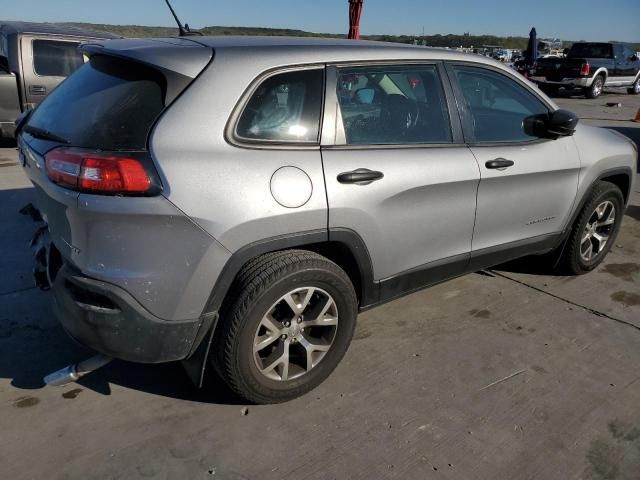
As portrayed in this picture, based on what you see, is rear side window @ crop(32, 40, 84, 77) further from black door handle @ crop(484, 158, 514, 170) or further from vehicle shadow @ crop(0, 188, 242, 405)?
black door handle @ crop(484, 158, 514, 170)

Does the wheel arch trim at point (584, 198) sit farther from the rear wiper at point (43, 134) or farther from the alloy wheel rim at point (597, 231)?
the rear wiper at point (43, 134)

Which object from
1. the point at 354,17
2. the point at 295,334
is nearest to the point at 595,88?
the point at 354,17

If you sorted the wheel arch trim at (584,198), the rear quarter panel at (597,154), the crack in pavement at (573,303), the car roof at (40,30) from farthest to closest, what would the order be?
the car roof at (40,30) < the wheel arch trim at (584,198) < the rear quarter panel at (597,154) < the crack in pavement at (573,303)

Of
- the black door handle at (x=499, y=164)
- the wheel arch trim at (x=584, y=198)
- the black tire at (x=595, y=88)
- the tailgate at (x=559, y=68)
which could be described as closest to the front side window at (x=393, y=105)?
the black door handle at (x=499, y=164)

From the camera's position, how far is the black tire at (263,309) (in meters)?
2.49

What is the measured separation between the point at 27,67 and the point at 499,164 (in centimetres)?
662

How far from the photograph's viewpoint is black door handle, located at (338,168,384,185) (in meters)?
2.68

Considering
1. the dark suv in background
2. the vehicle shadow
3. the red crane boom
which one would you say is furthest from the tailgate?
the vehicle shadow

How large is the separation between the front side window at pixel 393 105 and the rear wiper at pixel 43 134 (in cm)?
132

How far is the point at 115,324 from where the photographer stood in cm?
236

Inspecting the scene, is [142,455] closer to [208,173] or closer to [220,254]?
[220,254]

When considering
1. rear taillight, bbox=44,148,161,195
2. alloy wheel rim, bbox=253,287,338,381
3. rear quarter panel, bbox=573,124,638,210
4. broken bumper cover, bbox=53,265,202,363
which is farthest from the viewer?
rear quarter panel, bbox=573,124,638,210

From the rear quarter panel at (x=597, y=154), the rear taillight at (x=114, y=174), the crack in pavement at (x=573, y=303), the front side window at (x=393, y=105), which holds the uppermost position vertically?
the front side window at (x=393, y=105)

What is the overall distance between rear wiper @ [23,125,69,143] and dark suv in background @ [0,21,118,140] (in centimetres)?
511
